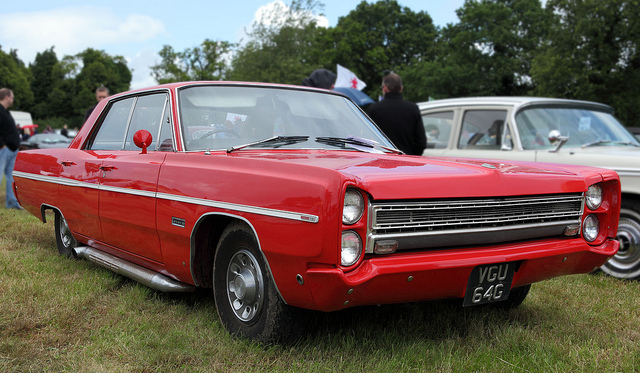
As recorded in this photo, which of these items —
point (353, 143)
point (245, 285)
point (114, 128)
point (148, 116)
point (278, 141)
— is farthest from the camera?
point (114, 128)

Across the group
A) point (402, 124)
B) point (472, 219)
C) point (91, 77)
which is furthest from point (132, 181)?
point (91, 77)

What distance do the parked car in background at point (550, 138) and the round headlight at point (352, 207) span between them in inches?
141

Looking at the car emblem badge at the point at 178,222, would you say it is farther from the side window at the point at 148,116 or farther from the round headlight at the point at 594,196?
the round headlight at the point at 594,196

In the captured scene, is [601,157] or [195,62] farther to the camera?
[195,62]

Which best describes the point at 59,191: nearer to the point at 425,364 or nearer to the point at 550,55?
the point at 425,364

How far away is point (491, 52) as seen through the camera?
4053 cm

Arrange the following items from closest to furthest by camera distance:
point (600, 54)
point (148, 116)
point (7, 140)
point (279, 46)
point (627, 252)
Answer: point (148, 116)
point (627, 252)
point (7, 140)
point (600, 54)
point (279, 46)

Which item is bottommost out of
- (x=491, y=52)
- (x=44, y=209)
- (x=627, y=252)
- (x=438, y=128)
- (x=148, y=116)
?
(x=627, y=252)

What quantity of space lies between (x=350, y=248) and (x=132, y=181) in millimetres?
1847

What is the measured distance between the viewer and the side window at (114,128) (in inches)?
177

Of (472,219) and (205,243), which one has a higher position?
(472,219)

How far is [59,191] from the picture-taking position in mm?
4762

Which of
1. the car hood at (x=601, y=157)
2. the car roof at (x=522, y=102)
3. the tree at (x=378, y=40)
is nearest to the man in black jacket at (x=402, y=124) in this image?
the car roof at (x=522, y=102)

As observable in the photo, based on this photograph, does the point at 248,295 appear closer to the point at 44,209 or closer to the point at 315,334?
the point at 315,334
